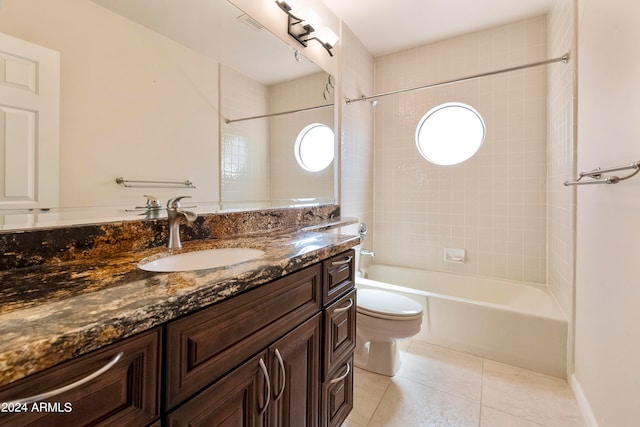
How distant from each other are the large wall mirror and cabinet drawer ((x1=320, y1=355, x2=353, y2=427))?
35.3 inches

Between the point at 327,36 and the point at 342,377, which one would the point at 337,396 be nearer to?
the point at 342,377

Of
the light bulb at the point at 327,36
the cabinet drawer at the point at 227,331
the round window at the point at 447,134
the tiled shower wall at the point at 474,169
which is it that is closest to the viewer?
the cabinet drawer at the point at 227,331

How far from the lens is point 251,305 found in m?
0.71

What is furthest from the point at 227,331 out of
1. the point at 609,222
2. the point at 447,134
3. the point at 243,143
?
the point at 447,134

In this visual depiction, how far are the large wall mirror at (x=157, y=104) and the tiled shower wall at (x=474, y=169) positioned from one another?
144 centimetres

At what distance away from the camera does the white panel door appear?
0.72 meters

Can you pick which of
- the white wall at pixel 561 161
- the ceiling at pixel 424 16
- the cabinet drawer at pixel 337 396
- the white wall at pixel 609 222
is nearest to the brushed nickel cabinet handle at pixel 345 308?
the cabinet drawer at pixel 337 396

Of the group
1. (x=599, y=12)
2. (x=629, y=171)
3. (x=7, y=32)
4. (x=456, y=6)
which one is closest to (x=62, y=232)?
(x=7, y=32)

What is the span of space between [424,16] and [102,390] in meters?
2.84

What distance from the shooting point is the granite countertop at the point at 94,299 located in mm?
369

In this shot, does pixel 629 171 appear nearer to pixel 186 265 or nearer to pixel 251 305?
pixel 251 305

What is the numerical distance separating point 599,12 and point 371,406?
7.15 feet

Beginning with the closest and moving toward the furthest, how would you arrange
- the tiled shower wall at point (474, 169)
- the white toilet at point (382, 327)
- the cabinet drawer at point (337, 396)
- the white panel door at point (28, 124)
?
the white panel door at point (28, 124) → the cabinet drawer at point (337, 396) → the white toilet at point (382, 327) → the tiled shower wall at point (474, 169)

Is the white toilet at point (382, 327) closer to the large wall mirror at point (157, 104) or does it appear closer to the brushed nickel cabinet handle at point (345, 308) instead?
the brushed nickel cabinet handle at point (345, 308)
